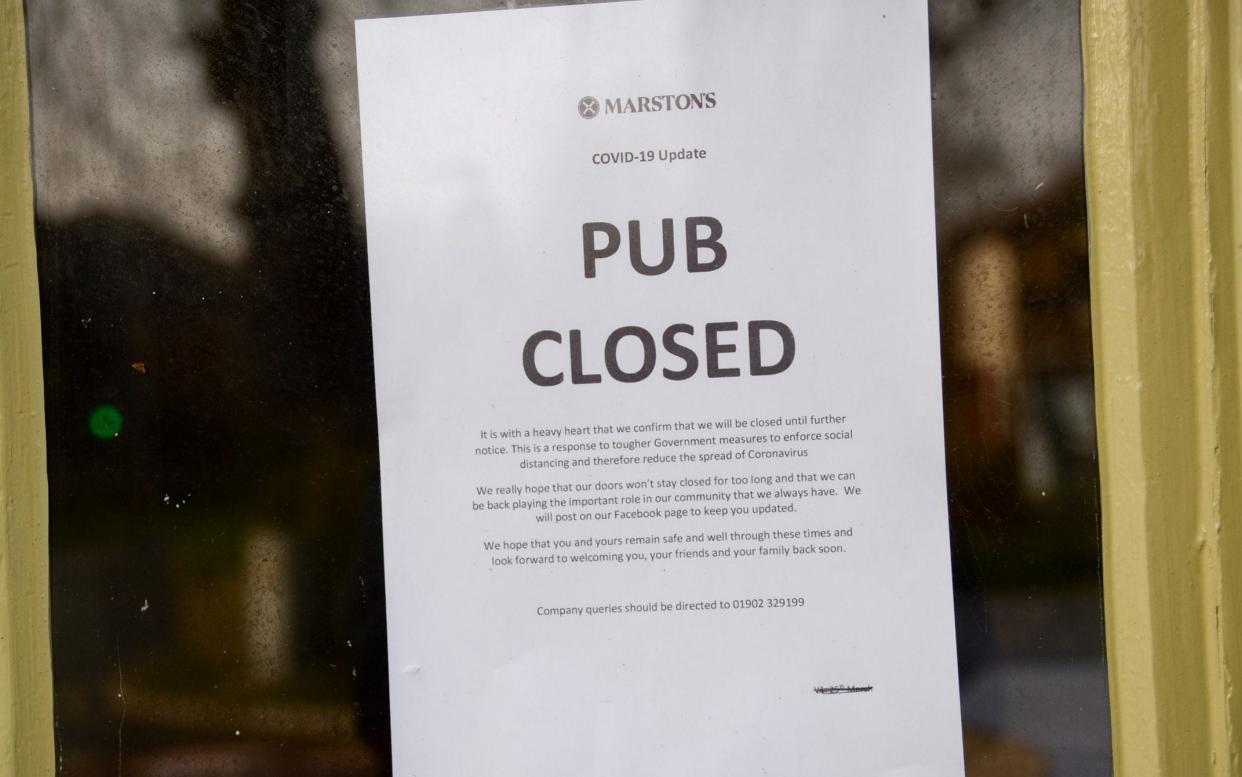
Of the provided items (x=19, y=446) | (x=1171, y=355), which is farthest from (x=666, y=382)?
(x=19, y=446)

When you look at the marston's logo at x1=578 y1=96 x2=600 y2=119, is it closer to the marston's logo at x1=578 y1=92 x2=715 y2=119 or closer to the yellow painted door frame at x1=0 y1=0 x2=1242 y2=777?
the marston's logo at x1=578 y1=92 x2=715 y2=119

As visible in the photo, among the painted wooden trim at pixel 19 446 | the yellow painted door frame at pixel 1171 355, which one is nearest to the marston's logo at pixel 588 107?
the yellow painted door frame at pixel 1171 355

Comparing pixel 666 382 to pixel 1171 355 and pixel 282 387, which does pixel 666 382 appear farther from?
pixel 1171 355

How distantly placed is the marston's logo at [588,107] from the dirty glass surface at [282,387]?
15 centimetres

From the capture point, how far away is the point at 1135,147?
106 cm

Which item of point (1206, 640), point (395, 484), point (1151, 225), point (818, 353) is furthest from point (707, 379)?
point (1206, 640)

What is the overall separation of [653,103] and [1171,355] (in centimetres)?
70

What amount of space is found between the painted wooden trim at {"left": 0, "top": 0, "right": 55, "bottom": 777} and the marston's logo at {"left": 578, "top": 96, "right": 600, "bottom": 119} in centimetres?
72

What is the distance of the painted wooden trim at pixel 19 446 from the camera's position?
114 centimetres

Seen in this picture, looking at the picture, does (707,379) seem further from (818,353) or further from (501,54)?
(501,54)

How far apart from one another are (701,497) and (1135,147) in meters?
0.67

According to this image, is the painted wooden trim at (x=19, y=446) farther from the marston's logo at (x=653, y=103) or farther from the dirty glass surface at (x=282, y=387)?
the marston's logo at (x=653, y=103)

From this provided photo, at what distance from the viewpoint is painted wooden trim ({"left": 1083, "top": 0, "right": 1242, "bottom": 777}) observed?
3.47 feet

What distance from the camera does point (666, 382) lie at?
3.70 ft
